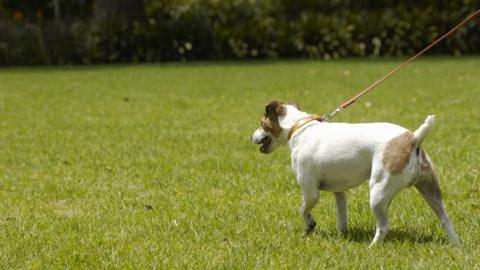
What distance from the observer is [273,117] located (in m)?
4.89

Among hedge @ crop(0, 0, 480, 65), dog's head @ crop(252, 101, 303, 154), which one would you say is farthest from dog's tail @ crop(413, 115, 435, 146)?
hedge @ crop(0, 0, 480, 65)

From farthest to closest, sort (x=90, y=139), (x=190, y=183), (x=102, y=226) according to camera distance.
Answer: (x=90, y=139) → (x=190, y=183) → (x=102, y=226)

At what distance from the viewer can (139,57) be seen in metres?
21.3

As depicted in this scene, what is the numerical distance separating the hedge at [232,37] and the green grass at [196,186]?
24.7 feet

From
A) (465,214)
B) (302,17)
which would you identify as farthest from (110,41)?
(465,214)

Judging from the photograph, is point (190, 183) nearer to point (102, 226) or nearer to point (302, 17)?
point (102, 226)

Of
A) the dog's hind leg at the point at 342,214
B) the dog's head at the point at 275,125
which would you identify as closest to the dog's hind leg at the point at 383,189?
the dog's hind leg at the point at 342,214

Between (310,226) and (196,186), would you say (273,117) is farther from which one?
(196,186)

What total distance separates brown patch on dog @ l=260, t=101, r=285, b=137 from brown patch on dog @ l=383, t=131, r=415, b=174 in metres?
0.96

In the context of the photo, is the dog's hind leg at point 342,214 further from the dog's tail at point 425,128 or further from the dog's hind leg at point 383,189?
the dog's tail at point 425,128

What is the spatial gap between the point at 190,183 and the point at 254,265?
7.78 feet

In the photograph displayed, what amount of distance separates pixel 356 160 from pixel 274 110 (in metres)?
0.78

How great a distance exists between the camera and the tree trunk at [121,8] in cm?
2199

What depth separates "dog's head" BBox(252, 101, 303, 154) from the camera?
4840mm
